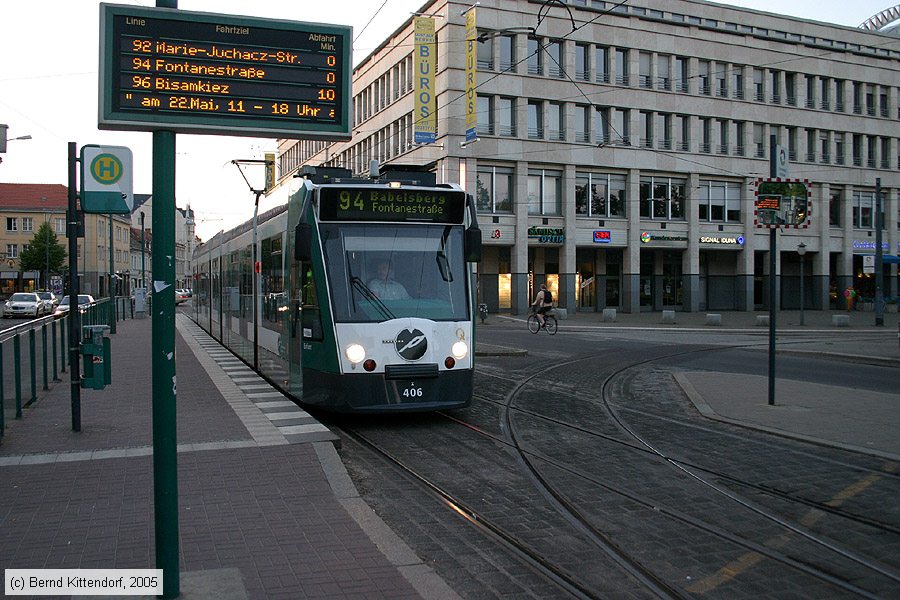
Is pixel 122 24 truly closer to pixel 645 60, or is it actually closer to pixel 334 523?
pixel 334 523

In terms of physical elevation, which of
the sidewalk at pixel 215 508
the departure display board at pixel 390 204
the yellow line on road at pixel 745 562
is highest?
the departure display board at pixel 390 204

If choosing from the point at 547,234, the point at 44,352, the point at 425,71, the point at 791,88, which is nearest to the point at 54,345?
the point at 44,352

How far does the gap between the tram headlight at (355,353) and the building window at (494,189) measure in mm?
36610

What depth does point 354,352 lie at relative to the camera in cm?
981

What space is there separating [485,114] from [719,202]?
1836cm

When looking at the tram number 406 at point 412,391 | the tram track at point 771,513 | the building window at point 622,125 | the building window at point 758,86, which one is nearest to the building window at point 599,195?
the building window at point 622,125

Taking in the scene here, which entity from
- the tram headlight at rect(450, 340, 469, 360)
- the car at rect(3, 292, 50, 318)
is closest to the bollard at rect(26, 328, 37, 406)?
the tram headlight at rect(450, 340, 469, 360)

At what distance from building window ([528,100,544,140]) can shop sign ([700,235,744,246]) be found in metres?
14.1

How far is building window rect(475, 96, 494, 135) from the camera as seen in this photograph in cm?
4591

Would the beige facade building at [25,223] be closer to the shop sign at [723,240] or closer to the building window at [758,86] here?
Answer: the shop sign at [723,240]

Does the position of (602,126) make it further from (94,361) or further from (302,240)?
(94,361)

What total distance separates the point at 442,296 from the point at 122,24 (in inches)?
249

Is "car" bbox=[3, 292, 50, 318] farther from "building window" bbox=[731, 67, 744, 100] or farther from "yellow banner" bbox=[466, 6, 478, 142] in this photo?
"building window" bbox=[731, 67, 744, 100]

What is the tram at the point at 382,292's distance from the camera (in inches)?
390
